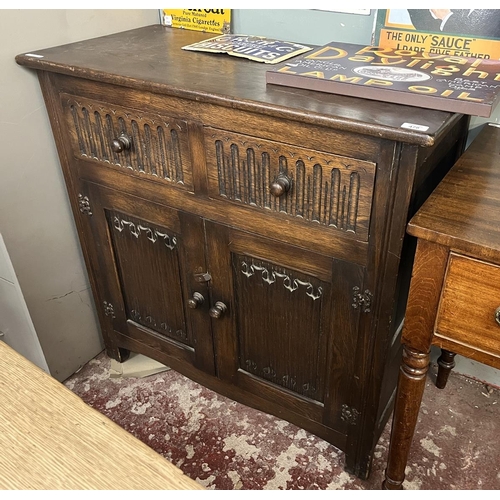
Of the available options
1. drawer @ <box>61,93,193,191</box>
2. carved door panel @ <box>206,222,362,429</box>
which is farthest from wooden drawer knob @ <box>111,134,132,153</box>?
carved door panel @ <box>206,222,362,429</box>

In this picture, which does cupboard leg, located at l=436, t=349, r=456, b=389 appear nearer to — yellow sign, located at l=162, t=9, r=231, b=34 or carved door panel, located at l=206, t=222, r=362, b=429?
carved door panel, located at l=206, t=222, r=362, b=429

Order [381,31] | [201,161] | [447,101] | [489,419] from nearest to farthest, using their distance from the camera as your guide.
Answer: [447,101]
[201,161]
[381,31]
[489,419]

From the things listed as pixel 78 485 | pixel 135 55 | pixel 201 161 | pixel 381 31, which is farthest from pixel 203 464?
pixel 381 31

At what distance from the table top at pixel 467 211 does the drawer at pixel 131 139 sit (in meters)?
0.50

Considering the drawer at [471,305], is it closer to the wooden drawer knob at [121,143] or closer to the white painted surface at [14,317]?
the wooden drawer knob at [121,143]

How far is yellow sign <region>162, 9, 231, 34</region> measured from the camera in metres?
1.38

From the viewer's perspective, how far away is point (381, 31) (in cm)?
120

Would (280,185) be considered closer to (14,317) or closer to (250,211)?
(250,211)

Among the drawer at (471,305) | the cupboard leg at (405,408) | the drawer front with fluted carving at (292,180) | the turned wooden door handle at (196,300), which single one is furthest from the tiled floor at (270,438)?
the drawer front with fluted carving at (292,180)

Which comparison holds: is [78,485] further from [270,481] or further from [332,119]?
[270,481]

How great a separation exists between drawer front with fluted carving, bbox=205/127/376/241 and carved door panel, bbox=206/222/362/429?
89 mm

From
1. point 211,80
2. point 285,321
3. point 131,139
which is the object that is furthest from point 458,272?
point 131,139

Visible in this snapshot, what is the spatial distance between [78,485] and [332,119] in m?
0.64

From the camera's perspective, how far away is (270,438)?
1448 millimetres
